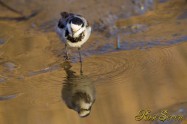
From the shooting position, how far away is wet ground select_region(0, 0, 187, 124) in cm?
712

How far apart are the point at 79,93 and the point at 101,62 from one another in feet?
3.45

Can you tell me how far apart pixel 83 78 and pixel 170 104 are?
4.94ft

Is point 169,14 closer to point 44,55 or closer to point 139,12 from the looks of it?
point 139,12

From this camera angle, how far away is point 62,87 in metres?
7.83

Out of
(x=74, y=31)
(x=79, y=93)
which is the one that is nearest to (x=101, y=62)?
(x=74, y=31)

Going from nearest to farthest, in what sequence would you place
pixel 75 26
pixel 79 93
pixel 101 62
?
pixel 79 93 < pixel 101 62 < pixel 75 26

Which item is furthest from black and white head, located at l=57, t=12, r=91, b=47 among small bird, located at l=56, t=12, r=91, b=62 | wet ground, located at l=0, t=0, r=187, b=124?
wet ground, located at l=0, t=0, r=187, b=124

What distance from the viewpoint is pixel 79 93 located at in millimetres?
7656

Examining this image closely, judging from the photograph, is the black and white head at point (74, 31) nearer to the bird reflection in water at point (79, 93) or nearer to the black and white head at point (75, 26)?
the black and white head at point (75, 26)

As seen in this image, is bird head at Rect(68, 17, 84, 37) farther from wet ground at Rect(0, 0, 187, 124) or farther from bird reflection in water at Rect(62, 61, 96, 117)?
bird reflection in water at Rect(62, 61, 96, 117)

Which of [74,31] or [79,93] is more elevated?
[74,31]

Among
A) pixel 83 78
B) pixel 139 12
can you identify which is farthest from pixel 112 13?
pixel 83 78

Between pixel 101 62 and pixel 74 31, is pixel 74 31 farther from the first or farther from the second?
pixel 101 62

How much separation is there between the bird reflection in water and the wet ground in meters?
0.03
